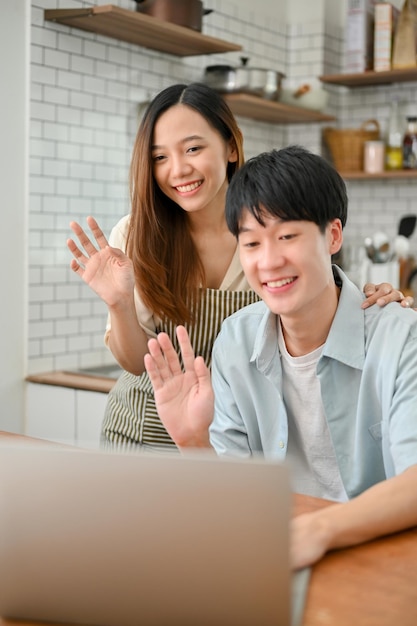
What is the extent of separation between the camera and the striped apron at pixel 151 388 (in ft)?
7.74

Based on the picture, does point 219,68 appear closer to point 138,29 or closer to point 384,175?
point 138,29

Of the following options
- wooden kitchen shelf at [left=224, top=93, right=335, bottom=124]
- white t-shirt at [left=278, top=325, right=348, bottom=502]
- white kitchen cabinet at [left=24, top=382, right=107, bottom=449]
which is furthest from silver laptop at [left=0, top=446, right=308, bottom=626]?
wooden kitchen shelf at [left=224, top=93, right=335, bottom=124]

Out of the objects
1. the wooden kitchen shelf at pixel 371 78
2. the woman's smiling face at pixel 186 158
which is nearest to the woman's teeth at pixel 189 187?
the woman's smiling face at pixel 186 158

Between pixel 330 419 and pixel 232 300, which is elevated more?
pixel 232 300

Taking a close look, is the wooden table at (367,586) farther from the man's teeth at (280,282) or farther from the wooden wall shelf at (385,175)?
the wooden wall shelf at (385,175)

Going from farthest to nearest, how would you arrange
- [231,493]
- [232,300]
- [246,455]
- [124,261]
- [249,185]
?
[232,300], [124,261], [246,455], [249,185], [231,493]

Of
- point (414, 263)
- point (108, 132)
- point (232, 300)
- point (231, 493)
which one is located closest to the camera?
point (231, 493)

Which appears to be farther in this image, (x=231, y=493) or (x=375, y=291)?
(x=375, y=291)

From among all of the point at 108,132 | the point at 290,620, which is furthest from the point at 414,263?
the point at 290,620

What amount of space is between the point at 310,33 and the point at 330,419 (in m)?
3.38

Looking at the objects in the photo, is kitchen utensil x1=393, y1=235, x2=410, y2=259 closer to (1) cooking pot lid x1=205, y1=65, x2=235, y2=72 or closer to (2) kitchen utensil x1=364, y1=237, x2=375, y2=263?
(2) kitchen utensil x1=364, y1=237, x2=375, y2=263

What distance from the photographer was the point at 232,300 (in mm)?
2385

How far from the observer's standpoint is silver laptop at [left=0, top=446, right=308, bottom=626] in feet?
3.18

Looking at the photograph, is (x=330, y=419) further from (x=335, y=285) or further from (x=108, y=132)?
(x=108, y=132)
